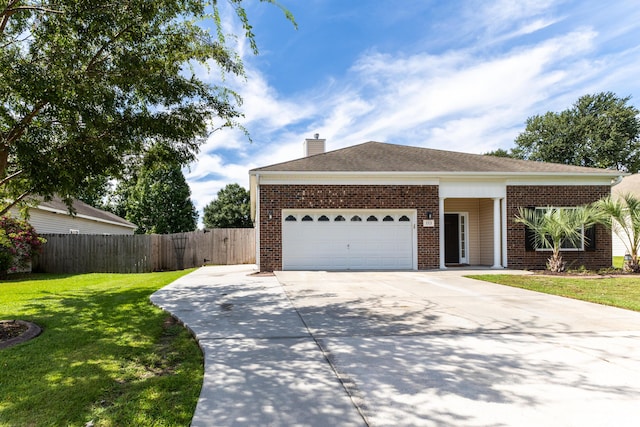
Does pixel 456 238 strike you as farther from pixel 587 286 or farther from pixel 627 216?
pixel 587 286

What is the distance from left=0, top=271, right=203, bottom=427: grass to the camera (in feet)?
8.76

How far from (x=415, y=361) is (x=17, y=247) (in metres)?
13.9

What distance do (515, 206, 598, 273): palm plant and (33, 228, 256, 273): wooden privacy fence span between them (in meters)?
11.8

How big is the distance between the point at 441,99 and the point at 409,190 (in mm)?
3487

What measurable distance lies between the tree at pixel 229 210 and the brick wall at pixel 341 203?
29.4 metres

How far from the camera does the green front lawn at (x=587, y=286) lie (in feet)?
22.3

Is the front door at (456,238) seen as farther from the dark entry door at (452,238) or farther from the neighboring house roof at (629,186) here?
the neighboring house roof at (629,186)

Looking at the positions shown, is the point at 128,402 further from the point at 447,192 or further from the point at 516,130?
the point at 516,130

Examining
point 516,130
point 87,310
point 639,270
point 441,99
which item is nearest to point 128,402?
point 87,310

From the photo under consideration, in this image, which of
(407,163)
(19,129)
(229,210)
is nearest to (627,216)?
(407,163)

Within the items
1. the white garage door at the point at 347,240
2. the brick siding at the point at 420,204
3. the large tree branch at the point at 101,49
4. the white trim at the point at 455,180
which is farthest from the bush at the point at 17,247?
the large tree branch at the point at 101,49

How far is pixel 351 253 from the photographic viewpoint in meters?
12.4

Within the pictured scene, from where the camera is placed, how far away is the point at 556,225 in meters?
11.1

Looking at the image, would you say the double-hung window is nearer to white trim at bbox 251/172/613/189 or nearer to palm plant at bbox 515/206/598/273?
palm plant at bbox 515/206/598/273
